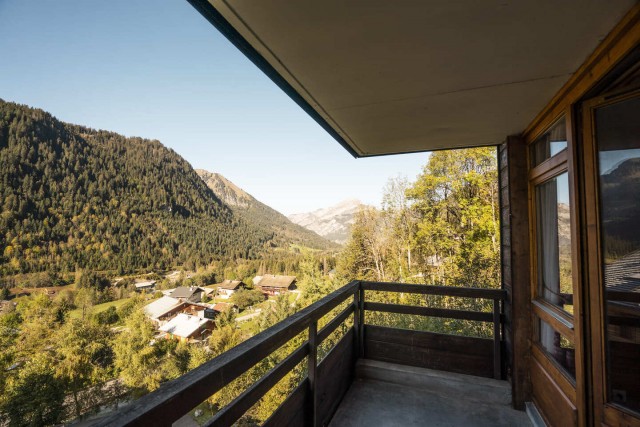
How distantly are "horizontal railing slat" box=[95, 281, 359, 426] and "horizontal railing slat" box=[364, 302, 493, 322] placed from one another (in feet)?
5.47

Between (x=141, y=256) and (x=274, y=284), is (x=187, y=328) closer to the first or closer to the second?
(x=274, y=284)

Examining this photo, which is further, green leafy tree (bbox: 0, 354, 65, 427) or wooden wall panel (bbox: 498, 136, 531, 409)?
green leafy tree (bbox: 0, 354, 65, 427)

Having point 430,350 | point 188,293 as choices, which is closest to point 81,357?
point 188,293

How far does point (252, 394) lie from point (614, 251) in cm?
163

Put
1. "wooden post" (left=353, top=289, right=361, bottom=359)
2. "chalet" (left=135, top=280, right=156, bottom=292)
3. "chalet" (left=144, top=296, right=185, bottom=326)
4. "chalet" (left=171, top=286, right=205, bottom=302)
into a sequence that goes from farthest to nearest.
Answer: "chalet" (left=135, top=280, right=156, bottom=292) < "chalet" (left=171, top=286, right=205, bottom=302) < "chalet" (left=144, top=296, right=185, bottom=326) < "wooden post" (left=353, top=289, right=361, bottom=359)

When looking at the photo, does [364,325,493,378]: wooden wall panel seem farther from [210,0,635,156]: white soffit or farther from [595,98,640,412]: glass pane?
[210,0,635,156]: white soffit

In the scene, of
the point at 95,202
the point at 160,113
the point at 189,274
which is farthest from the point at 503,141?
the point at 160,113

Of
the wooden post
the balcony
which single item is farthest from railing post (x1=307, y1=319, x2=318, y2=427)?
the wooden post

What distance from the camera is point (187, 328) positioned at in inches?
1590

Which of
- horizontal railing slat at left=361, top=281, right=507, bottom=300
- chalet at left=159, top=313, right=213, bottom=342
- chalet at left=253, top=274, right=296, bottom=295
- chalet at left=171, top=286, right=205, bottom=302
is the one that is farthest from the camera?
chalet at left=253, top=274, right=296, bottom=295

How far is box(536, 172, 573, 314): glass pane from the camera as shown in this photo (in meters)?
1.67

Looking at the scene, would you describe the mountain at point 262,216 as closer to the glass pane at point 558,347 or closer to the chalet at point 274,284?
the chalet at point 274,284

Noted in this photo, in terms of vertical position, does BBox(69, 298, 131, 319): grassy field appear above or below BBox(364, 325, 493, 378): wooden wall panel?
below

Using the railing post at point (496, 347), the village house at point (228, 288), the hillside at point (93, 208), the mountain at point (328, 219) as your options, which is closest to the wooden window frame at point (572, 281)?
the railing post at point (496, 347)
